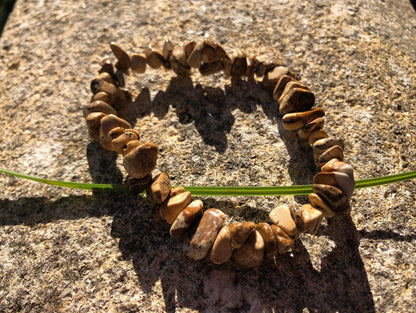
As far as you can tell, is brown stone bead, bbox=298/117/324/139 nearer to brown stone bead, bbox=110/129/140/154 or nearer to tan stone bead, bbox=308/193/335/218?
tan stone bead, bbox=308/193/335/218

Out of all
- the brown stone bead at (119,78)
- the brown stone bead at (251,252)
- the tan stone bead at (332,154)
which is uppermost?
the brown stone bead at (119,78)

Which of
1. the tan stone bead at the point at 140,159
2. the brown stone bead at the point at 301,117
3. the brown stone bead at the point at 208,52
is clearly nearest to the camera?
the tan stone bead at the point at 140,159

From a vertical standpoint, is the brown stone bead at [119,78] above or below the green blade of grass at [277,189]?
above

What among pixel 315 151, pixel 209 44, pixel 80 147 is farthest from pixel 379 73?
pixel 80 147

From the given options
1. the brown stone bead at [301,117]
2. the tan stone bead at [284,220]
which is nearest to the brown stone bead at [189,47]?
the brown stone bead at [301,117]

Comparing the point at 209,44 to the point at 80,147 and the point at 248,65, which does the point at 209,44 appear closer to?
the point at 248,65

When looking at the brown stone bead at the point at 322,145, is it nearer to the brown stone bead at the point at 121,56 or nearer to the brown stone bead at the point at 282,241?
the brown stone bead at the point at 282,241
